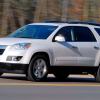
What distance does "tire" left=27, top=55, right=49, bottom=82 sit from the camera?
52.2ft

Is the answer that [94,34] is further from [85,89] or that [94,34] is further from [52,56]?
[85,89]

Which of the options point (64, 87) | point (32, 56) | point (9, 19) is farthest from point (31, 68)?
point (9, 19)

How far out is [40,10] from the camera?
26.5 metres

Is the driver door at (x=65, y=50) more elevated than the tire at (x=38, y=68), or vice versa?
the driver door at (x=65, y=50)

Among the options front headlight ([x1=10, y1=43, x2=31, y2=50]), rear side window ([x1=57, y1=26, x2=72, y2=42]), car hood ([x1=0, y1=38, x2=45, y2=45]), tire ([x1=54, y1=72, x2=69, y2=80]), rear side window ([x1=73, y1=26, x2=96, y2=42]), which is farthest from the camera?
tire ([x1=54, y1=72, x2=69, y2=80])

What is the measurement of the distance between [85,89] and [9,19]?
469 inches

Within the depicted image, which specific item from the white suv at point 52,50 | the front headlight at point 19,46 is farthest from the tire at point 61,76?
the front headlight at point 19,46

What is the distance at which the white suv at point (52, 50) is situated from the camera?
15789 millimetres

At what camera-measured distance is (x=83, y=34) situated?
17.0 metres

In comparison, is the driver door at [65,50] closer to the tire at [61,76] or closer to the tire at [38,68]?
the tire at [38,68]

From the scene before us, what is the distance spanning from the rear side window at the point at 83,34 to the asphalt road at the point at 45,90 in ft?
4.01

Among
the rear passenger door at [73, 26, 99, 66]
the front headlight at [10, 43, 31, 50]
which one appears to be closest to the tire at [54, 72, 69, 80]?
the rear passenger door at [73, 26, 99, 66]

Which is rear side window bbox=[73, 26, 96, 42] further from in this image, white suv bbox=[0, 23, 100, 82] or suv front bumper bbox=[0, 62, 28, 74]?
suv front bumper bbox=[0, 62, 28, 74]

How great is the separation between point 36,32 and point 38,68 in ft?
3.87
